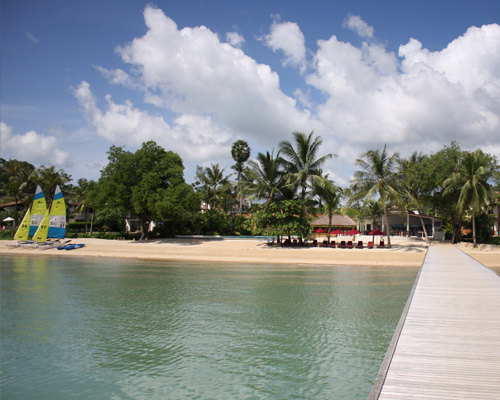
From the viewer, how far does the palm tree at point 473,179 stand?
28922mm

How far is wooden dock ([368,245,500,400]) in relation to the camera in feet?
15.9

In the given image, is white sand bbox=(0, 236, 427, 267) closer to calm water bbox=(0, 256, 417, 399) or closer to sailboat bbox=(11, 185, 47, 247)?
sailboat bbox=(11, 185, 47, 247)

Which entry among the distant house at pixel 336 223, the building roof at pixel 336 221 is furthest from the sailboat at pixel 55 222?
the building roof at pixel 336 221

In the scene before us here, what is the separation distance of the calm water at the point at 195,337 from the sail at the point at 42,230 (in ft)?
50.5

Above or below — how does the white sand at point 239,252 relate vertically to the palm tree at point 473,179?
below

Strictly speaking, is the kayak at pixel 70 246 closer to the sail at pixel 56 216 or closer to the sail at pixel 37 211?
the sail at pixel 56 216

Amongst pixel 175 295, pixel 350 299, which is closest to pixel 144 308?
pixel 175 295

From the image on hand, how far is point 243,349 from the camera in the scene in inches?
326

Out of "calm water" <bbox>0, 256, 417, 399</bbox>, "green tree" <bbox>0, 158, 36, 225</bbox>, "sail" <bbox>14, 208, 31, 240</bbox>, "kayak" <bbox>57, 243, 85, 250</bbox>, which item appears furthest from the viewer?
"green tree" <bbox>0, 158, 36, 225</bbox>

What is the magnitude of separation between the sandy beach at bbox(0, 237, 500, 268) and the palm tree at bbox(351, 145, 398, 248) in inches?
153

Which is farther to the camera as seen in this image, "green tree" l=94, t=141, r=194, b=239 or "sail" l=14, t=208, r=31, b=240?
"green tree" l=94, t=141, r=194, b=239

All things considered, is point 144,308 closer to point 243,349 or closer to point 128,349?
point 128,349

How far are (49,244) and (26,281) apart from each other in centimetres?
1583

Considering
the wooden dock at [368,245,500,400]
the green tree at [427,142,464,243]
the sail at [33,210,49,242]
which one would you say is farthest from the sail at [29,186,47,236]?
the green tree at [427,142,464,243]
